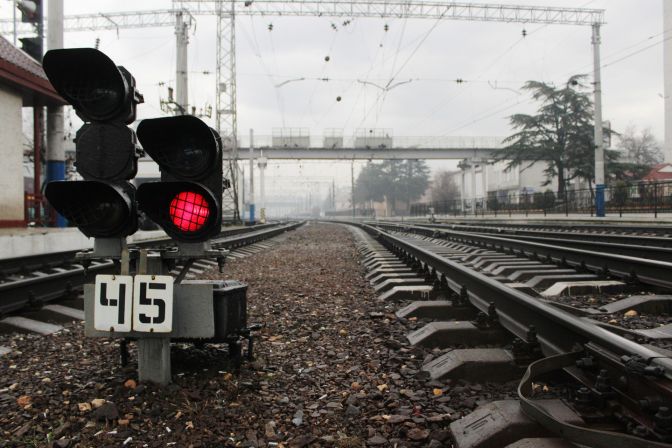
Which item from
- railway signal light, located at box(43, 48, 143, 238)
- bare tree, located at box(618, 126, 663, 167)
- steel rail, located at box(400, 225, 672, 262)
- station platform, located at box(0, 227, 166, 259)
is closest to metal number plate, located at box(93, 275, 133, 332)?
railway signal light, located at box(43, 48, 143, 238)

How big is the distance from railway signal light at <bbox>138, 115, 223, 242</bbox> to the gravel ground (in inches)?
36.6

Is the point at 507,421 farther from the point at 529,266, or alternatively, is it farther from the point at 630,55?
the point at 630,55

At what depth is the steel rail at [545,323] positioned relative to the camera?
223 cm

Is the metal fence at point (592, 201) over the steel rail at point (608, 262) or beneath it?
over

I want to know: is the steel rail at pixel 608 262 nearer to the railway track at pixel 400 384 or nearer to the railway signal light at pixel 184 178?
the railway track at pixel 400 384

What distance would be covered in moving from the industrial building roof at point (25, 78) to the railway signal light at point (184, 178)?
1243cm

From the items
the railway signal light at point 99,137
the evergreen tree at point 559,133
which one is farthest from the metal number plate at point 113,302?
the evergreen tree at point 559,133

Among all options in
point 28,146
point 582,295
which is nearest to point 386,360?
point 582,295

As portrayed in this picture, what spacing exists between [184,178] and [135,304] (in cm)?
75

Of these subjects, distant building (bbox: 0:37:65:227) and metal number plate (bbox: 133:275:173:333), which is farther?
distant building (bbox: 0:37:65:227)

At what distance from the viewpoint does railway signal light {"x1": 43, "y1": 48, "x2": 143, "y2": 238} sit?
272 cm

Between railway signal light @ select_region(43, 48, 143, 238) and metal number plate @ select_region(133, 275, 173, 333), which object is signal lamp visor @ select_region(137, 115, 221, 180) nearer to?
railway signal light @ select_region(43, 48, 143, 238)

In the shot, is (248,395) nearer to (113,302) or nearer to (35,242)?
(113,302)

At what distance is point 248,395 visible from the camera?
2.81m
